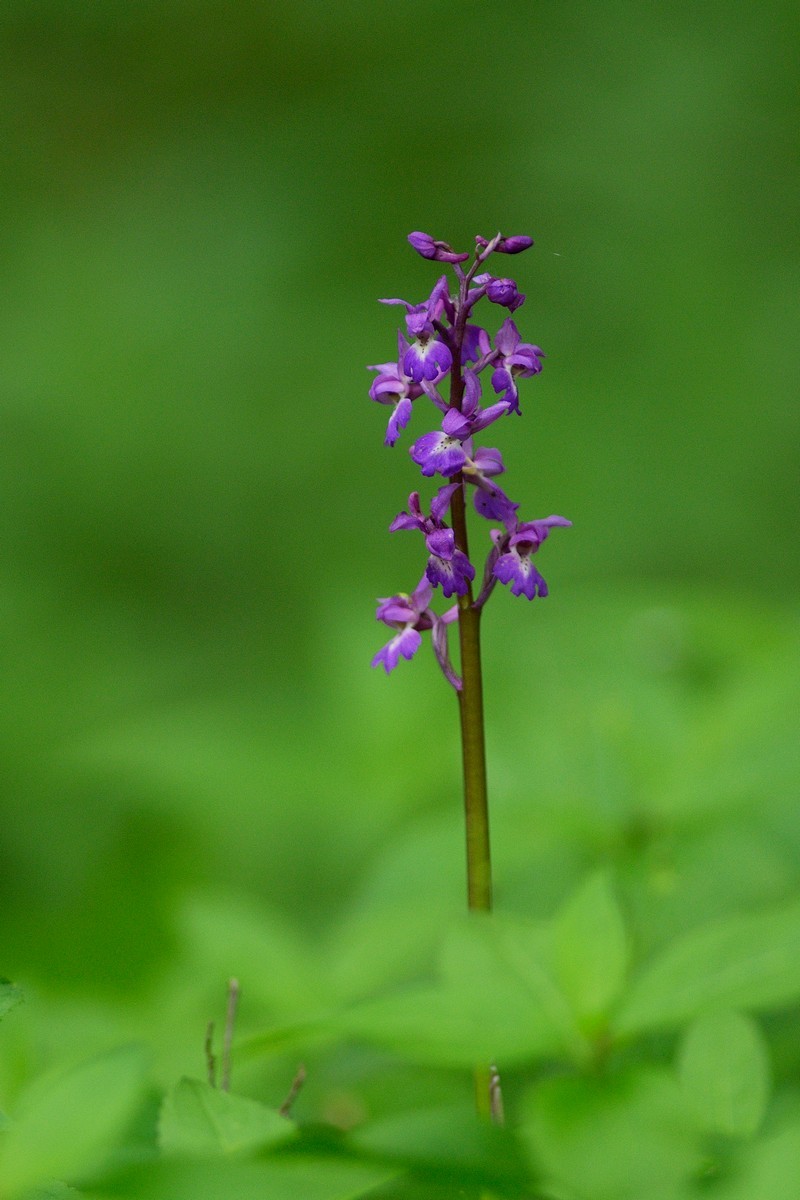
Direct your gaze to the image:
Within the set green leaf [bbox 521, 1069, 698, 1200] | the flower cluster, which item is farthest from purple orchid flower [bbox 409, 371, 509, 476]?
green leaf [bbox 521, 1069, 698, 1200]

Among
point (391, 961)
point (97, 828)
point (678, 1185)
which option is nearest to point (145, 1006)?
point (391, 961)

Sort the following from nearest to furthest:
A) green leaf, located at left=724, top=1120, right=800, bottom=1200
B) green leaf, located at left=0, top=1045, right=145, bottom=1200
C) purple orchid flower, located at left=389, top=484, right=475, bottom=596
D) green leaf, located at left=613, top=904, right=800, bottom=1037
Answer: green leaf, located at left=724, top=1120, right=800, bottom=1200 → green leaf, located at left=0, top=1045, right=145, bottom=1200 → green leaf, located at left=613, top=904, right=800, bottom=1037 → purple orchid flower, located at left=389, top=484, right=475, bottom=596

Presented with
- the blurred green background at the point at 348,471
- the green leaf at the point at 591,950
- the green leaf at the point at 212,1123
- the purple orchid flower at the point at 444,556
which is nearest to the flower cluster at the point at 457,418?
the purple orchid flower at the point at 444,556

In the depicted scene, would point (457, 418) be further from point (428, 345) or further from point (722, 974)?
point (722, 974)

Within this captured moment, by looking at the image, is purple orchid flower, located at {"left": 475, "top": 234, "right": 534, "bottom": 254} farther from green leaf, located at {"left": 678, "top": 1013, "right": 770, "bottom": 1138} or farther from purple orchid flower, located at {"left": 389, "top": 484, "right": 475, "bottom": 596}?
green leaf, located at {"left": 678, "top": 1013, "right": 770, "bottom": 1138}

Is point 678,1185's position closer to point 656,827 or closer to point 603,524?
point 656,827

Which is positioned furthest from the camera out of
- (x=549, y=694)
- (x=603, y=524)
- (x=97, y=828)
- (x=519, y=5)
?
(x=519, y=5)
